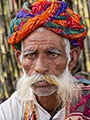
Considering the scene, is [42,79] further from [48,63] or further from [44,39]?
[44,39]

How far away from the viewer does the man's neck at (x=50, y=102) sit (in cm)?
176

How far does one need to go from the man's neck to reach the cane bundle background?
100cm

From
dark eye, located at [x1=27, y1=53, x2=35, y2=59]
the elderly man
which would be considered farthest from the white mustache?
dark eye, located at [x1=27, y1=53, x2=35, y2=59]

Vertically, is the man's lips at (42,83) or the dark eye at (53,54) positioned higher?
the dark eye at (53,54)

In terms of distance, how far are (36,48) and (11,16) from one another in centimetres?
134

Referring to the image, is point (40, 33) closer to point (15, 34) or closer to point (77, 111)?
point (15, 34)

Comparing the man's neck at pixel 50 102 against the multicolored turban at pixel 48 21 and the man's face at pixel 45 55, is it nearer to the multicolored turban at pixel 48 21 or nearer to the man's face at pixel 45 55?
the man's face at pixel 45 55

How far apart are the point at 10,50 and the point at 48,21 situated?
4.34 ft

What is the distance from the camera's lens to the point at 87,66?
2580mm

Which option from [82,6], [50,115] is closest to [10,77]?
[50,115]

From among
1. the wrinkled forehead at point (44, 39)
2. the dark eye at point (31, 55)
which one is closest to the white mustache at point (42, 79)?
the dark eye at point (31, 55)

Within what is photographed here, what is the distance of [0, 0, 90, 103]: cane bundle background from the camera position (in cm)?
253

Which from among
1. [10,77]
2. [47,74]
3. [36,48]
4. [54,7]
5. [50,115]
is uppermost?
[54,7]

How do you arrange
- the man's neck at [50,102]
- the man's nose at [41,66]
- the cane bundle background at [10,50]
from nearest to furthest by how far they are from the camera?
the man's nose at [41,66]
the man's neck at [50,102]
the cane bundle background at [10,50]
